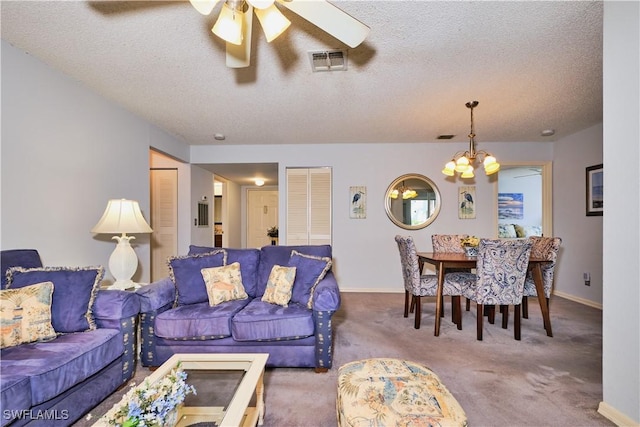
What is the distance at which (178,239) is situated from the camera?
495 centimetres

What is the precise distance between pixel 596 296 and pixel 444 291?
8.16 ft

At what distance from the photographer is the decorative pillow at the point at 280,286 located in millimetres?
2447

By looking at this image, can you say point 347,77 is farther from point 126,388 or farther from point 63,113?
point 126,388

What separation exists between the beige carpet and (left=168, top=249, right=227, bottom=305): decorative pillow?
0.60 meters

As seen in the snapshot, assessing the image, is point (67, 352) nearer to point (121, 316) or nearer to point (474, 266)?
point (121, 316)

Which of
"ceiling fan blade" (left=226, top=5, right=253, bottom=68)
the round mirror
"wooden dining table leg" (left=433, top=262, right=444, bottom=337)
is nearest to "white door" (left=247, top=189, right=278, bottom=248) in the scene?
the round mirror

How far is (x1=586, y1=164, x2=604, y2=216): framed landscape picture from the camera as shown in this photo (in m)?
3.81

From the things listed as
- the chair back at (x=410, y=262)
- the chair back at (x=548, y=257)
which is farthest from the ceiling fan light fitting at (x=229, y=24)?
the chair back at (x=548, y=257)

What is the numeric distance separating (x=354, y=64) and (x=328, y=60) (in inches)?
9.0

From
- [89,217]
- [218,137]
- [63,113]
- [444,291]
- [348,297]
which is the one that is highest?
[218,137]

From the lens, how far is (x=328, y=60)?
2.25 m

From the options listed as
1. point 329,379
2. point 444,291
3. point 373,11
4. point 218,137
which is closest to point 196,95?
point 218,137

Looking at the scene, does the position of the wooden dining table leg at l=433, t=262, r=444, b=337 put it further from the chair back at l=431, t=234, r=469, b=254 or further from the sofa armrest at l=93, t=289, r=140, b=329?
the sofa armrest at l=93, t=289, r=140, b=329

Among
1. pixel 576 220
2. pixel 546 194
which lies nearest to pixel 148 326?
pixel 576 220
